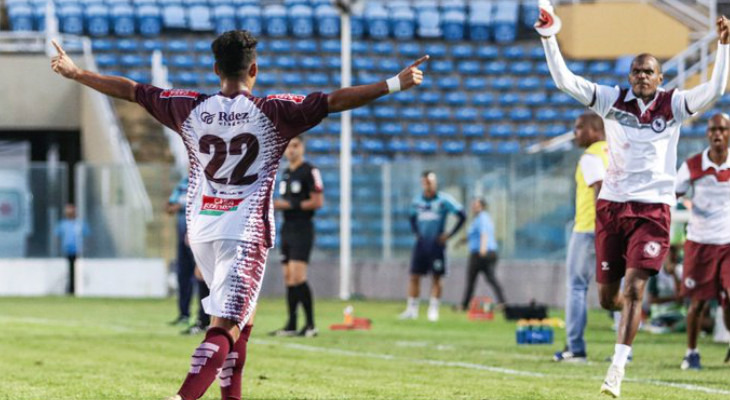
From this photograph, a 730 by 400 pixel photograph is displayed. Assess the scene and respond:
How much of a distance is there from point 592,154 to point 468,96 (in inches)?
901

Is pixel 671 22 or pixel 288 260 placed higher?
pixel 671 22

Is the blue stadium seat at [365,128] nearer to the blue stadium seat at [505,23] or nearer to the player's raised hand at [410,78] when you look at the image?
the blue stadium seat at [505,23]

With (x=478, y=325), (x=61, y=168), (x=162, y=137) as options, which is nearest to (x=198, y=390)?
(x=478, y=325)

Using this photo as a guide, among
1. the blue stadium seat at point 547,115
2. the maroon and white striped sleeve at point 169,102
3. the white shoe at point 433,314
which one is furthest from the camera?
the blue stadium seat at point 547,115

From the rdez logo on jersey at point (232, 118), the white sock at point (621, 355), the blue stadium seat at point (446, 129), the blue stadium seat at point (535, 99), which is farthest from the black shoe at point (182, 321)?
the blue stadium seat at point (535, 99)

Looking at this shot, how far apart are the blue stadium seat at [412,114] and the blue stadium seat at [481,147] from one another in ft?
4.98

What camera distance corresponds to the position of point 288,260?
15484 mm

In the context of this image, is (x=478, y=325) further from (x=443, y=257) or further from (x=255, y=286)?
(x=255, y=286)

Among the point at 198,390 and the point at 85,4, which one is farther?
the point at 85,4

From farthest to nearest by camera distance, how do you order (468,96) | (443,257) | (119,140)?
(468,96), (119,140), (443,257)

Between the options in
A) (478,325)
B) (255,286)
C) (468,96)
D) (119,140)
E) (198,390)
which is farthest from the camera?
(468,96)

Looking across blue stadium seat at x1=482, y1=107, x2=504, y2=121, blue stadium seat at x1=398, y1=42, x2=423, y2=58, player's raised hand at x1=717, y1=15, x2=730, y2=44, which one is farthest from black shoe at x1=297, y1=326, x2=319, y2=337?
blue stadium seat at x1=398, y1=42, x2=423, y2=58

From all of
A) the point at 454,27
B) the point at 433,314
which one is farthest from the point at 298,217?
the point at 454,27

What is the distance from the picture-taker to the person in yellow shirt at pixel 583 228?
37.5 feet
